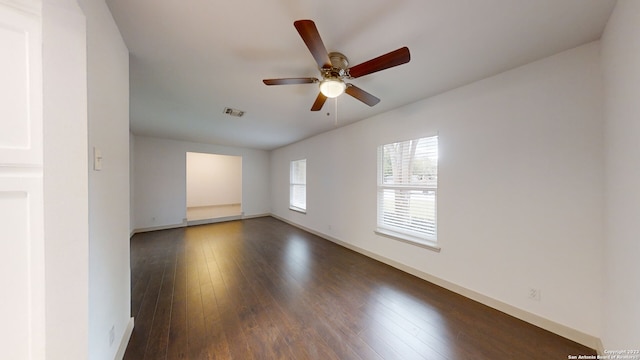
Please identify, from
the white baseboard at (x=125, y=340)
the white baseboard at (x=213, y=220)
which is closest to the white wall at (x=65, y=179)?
the white baseboard at (x=125, y=340)

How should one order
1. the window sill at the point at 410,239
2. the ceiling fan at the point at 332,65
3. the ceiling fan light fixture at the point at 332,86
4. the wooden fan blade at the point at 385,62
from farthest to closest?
the window sill at the point at 410,239 → the ceiling fan light fixture at the point at 332,86 → the wooden fan blade at the point at 385,62 → the ceiling fan at the point at 332,65

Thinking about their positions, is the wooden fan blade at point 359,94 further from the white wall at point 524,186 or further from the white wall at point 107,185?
the white wall at point 107,185

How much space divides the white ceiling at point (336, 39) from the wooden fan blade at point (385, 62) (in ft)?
0.79

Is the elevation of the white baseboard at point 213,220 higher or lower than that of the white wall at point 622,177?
lower

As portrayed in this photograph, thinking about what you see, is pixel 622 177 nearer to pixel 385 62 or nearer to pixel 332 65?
pixel 385 62

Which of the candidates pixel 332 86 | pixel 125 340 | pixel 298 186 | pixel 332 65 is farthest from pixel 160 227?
pixel 332 65

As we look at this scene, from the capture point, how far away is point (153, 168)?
16.7 ft

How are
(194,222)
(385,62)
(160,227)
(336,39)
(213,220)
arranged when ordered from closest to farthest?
(385,62) → (336,39) → (160,227) → (194,222) → (213,220)

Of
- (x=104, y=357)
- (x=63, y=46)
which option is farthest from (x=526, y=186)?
(x=104, y=357)

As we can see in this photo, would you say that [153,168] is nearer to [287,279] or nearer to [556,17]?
[287,279]

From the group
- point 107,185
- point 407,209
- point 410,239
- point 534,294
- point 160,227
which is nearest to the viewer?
point 107,185

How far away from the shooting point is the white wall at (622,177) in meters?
1.12

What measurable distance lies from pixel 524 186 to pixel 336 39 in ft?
7.36

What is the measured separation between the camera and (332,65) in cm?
174
